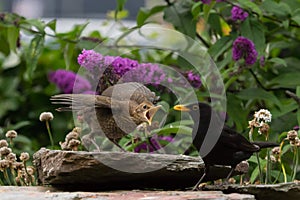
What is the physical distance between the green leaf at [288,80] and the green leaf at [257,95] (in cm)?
16

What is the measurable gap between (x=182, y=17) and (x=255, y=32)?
58 centimetres

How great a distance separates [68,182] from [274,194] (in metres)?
0.77

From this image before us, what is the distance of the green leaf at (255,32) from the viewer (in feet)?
13.5

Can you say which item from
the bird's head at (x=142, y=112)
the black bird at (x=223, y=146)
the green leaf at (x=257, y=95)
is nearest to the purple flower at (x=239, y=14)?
the green leaf at (x=257, y=95)

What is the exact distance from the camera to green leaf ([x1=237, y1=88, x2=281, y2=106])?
13.5 ft

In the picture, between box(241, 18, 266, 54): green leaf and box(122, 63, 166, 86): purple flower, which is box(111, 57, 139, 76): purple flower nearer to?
box(122, 63, 166, 86): purple flower

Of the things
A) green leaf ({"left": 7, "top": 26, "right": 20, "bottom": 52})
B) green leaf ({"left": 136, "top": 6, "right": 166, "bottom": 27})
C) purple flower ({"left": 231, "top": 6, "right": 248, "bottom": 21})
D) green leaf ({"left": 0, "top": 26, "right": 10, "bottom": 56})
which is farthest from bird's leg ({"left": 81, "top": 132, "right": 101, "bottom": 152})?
green leaf ({"left": 0, "top": 26, "right": 10, "bottom": 56})

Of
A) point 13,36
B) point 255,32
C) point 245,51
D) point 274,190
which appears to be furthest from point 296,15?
point 274,190

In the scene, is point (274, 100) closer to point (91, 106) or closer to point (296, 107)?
point (296, 107)

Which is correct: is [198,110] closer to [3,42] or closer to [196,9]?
[196,9]

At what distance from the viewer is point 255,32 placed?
13.7 ft

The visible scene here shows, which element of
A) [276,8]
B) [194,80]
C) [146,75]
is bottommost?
[194,80]

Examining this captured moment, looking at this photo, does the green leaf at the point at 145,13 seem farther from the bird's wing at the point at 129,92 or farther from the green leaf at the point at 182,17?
the bird's wing at the point at 129,92

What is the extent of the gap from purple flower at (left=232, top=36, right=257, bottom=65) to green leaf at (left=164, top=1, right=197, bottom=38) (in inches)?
30.9
